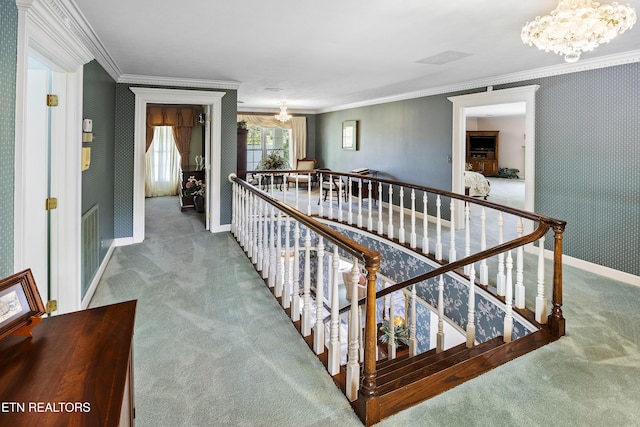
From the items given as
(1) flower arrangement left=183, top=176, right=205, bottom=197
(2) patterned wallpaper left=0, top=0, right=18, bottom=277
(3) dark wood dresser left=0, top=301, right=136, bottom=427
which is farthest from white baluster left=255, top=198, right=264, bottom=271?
(1) flower arrangement left=183, top=176, right=205, bottom=197

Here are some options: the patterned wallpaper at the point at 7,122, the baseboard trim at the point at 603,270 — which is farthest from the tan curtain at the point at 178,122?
the baseboard trim at the point at 603,270

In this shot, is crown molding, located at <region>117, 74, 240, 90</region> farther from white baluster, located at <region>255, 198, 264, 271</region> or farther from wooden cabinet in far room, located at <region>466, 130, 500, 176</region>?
wooden cabinet in far room, located at <region>466, 130, 500, 176</region>

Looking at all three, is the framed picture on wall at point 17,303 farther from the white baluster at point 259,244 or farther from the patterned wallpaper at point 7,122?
the white baluster at point 259,244

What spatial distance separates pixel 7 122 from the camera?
176 centimetres

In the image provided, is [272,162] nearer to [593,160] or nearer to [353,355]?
[593,160]

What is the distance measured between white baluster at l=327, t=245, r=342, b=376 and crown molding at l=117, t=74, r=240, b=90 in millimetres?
4455

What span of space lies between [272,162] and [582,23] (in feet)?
26.9

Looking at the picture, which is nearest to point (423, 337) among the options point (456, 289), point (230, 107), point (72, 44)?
point (456, 289)

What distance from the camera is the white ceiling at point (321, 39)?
2766 millimetres

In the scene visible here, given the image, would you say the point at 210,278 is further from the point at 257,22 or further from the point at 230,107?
the point at 230,107

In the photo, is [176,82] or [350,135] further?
[350,135]

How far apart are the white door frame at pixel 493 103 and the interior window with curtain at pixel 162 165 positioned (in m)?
7.32

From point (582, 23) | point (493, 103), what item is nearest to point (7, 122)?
point (582, 23)

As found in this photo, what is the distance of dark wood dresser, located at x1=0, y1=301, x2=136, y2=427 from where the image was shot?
865 mm
